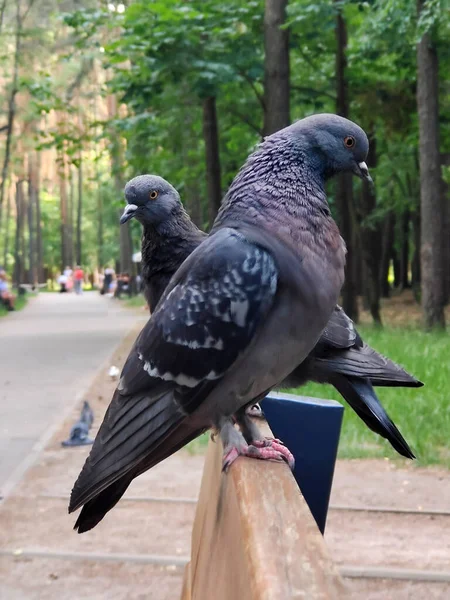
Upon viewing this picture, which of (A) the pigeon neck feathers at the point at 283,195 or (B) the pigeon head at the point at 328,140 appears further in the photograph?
(B) the pigeon head at the point at 328,140

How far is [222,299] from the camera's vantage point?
8.50 ft

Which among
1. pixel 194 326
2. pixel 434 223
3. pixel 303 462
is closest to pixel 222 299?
pixel 194 326

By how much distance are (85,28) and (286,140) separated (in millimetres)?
14365

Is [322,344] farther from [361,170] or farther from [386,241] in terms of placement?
[386,241]

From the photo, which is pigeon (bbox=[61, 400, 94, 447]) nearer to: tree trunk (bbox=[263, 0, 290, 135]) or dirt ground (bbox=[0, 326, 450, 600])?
dirt ground (bbox=[0, 326, 450, 600])

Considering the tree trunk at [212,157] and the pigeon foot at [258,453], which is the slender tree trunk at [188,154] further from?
the pigeon foot at [258,453]

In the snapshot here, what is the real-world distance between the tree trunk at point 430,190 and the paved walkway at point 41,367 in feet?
18.1

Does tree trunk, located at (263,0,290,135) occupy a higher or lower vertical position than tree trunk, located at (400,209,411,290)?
higher

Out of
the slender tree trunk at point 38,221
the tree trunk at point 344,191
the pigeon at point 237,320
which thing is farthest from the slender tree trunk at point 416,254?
the slender tree trunk at point 38,221

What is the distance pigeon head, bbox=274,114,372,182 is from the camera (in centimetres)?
273

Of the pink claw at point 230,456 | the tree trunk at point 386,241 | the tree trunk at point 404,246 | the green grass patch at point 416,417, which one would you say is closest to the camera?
the pink claw at point 230,456

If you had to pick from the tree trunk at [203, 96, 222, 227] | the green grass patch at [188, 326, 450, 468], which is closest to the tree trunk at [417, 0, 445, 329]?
the tree trunk at [203, 96, 222, 227]

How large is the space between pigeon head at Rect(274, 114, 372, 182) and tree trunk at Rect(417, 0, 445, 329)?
11.7 m

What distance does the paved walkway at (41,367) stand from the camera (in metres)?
9.22
